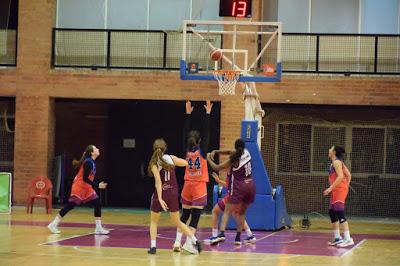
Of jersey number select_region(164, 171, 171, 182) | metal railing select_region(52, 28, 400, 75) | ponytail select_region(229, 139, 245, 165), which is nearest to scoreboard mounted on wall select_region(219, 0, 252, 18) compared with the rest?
ponytail select_region(229, 139, 245, 165)

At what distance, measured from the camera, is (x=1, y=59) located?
24.9 metres

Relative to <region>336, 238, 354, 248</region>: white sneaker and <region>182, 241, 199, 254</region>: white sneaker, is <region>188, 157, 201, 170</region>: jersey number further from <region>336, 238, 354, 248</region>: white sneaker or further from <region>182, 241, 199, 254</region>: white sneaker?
<region>336, 238, 354, 248</region>: white sneaker

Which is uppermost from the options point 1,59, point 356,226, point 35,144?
point 1,59

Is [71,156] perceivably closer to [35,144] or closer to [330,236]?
[35,144]

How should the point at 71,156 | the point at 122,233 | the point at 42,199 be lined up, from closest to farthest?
the point at 122,233 < the point at 42,199 < the point at 71,156

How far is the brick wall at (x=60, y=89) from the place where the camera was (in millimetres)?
23406

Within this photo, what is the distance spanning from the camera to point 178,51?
24.3 meters

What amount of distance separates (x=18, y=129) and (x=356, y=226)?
1042 centimetres

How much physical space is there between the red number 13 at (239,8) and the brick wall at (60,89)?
212 inches

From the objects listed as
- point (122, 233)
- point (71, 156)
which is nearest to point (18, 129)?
point (71, 156)

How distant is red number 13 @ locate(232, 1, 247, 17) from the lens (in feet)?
59.2

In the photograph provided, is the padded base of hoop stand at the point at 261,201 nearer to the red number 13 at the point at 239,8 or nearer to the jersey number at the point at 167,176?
the red number 13 at the point at 239,8

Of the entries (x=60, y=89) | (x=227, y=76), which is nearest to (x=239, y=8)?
(x=227, y=76)

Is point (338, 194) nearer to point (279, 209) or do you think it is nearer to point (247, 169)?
point (247, 169)
